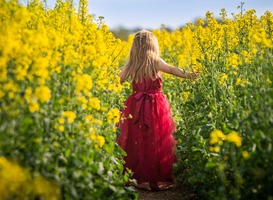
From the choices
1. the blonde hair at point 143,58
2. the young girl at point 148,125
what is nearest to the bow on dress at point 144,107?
the young girl at point 148,125

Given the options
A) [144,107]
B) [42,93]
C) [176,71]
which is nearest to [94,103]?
[42,93]

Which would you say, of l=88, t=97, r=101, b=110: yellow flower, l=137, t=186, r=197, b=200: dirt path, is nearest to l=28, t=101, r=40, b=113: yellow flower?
l=88, t=97, r=101, b=110: yellow flower

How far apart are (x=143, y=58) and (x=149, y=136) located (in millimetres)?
819

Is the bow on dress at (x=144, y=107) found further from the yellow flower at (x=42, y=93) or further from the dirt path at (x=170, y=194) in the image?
the yellow flower at (x=42, y=93)

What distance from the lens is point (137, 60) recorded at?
5543 mm

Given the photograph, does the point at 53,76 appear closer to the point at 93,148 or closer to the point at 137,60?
the point at 93,148

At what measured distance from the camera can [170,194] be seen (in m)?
5.25

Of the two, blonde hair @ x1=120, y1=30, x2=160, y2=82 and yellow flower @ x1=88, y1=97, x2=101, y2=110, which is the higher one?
blonde hair @ x1=120, y1=30, x2=160, y2=82

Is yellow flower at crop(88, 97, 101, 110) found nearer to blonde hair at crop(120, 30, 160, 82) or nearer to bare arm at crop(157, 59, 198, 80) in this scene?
bare arm at crop(157, 59, 198, 80)

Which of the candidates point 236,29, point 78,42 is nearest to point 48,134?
point 78,42

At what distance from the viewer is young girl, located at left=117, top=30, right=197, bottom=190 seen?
5.48 meters

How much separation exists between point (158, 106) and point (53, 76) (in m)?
2.25

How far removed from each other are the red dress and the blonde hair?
0.10 metres

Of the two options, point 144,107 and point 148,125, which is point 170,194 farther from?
point 144,107
